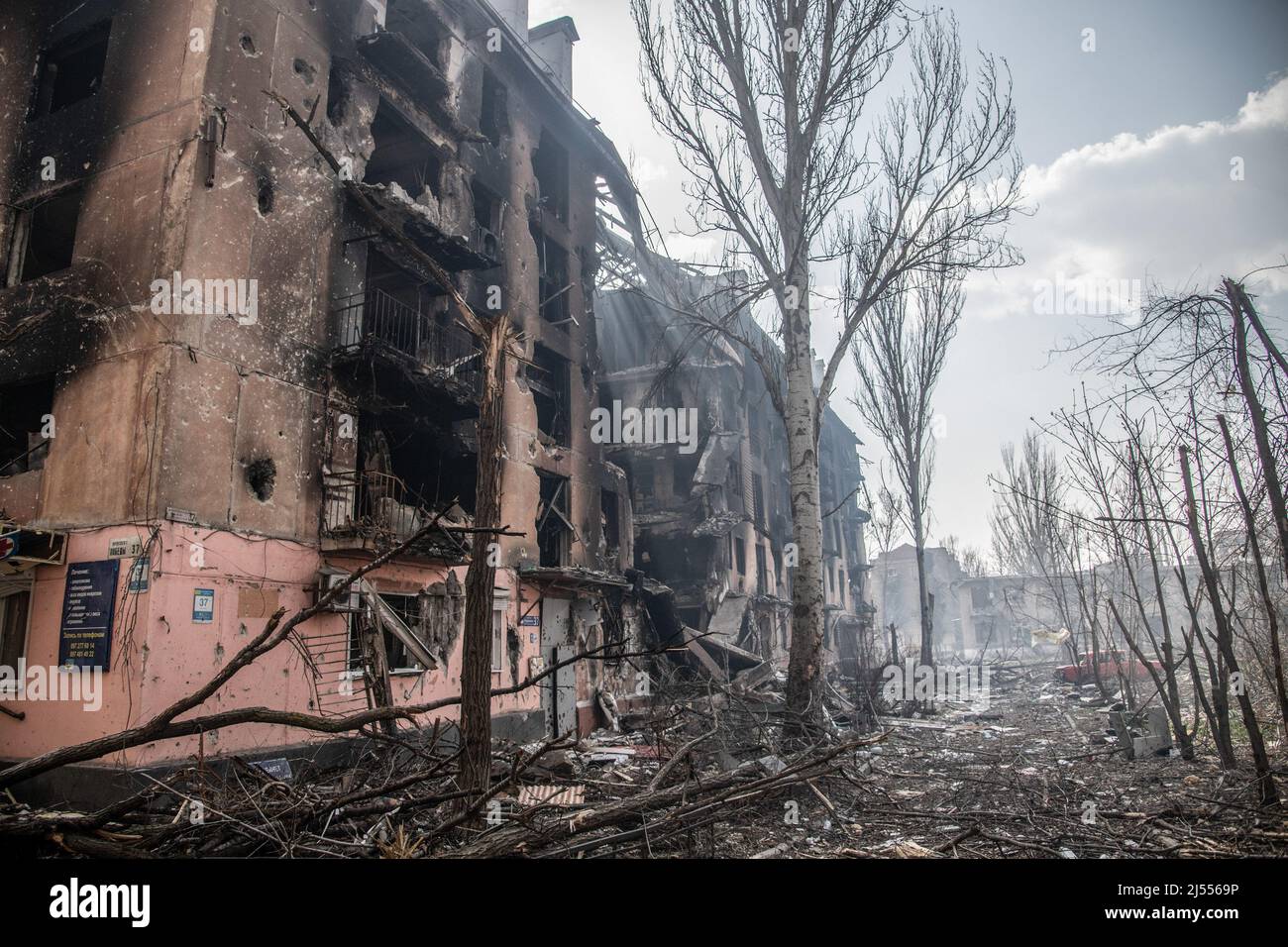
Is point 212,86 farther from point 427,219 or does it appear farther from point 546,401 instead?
point 546,401

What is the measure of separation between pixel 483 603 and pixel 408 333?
10.4m

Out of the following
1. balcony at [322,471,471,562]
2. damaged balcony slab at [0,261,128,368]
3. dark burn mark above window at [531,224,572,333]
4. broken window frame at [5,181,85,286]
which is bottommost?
balcony at [322,471,471,562]

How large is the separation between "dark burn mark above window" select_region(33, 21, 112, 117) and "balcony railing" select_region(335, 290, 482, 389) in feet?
16.9

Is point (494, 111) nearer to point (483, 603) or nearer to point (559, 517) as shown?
point (559, 517)

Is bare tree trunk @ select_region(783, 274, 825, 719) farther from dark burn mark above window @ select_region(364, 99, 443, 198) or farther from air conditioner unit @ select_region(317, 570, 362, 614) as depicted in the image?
dark burn mark above window @ select_region(364, 99, 443, 198)

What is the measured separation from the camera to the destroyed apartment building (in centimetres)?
2161

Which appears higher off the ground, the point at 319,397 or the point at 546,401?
the point at 546,401

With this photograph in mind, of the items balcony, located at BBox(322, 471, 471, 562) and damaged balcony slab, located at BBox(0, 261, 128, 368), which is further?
balcony, located at BBox(322, 471, 471, 562)

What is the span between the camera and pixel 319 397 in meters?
11.4

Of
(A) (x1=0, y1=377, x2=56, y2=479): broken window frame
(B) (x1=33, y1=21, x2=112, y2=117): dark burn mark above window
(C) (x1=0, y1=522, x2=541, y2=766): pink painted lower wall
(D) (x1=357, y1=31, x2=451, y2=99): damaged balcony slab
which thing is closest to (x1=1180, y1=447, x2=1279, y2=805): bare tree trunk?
(C) (x1=0, y1=522, x2=541, y2=766): pink painted lower wall

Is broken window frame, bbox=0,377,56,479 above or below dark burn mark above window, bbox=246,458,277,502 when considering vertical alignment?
above

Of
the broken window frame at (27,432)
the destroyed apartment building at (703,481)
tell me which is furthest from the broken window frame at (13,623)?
the destroyed apartment building at (703,481)
